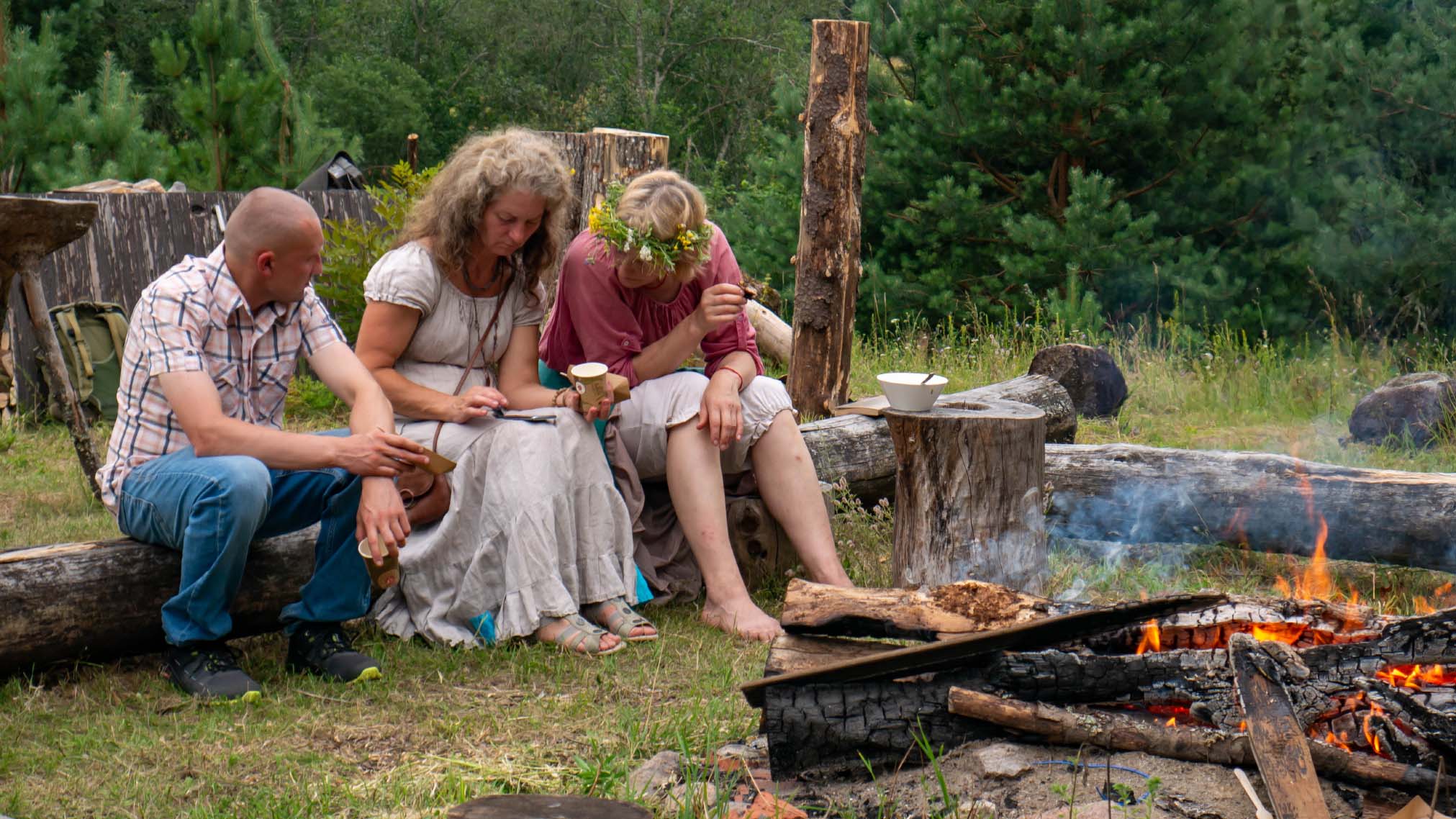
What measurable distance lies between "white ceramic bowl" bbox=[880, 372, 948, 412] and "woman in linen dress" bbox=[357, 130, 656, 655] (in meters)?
0.93

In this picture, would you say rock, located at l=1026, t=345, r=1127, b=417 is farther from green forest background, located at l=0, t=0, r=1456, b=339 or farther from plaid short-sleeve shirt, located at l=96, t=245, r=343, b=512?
plaid short-sleeve shirt, located at l=96, t=245, r=343, b=512

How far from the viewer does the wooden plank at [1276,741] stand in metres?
2.28

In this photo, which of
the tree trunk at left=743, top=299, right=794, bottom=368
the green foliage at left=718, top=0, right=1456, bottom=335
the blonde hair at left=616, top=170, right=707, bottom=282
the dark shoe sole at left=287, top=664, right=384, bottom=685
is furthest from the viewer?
the green foliage at left=718, top=0, right=1456, bottom=335

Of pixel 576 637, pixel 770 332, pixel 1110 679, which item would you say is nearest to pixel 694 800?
pixel 1110 679

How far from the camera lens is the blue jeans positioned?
3.30 metres

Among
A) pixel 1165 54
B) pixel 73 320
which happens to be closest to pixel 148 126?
pixel 73 320

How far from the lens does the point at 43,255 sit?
549 cm

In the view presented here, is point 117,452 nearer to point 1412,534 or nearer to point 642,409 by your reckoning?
point 642,409

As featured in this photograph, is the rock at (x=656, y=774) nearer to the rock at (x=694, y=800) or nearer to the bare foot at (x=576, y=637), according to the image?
the rock at (x=694, y=800)

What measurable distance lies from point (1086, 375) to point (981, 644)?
514 centimetres

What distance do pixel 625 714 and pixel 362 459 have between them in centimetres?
99

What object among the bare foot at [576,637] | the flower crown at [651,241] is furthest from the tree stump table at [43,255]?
the bare foot at [576,637]

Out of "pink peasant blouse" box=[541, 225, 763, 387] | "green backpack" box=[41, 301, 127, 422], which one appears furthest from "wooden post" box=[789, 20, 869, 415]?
"green backpack" box=[41, 301, 127, 422]

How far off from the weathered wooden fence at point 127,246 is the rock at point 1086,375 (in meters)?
2.77
